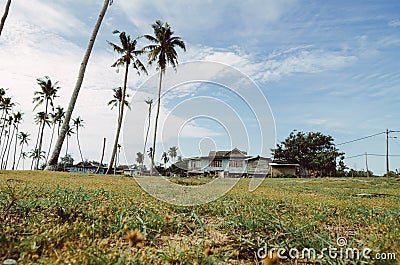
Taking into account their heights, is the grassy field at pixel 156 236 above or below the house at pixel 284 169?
below

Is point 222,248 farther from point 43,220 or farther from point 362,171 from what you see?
point 362,171

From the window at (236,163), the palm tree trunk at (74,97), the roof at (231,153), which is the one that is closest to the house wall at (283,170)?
the window at (236,163)

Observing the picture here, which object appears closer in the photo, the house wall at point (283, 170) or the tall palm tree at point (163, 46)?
the tall palm tree at point (163, 46)

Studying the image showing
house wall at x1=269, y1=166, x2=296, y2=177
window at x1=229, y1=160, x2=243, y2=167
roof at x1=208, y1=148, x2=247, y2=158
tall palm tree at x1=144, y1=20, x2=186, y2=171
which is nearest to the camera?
roof at x1=208, y1=148, x2=247, y2=158

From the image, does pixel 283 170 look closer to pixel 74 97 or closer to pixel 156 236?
pixel 74 97

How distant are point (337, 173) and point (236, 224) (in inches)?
2065

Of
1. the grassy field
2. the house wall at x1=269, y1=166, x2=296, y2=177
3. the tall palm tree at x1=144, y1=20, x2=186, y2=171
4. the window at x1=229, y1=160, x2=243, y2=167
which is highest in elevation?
the tall palm tree at x1=144, y1=20, x2=186, y2=171

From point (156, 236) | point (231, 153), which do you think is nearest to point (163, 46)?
point (231, 153)

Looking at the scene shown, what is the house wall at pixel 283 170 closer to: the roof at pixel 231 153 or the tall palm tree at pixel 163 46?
the roof at pixel 231 153

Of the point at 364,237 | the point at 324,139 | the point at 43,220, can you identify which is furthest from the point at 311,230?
the point at 324,139

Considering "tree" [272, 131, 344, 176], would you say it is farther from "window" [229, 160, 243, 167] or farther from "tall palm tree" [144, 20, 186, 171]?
"tall palm tree" [144, 20, 186, 171]

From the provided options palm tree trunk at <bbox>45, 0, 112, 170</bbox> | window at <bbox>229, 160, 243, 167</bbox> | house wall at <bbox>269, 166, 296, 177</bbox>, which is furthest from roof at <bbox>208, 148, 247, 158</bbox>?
house wall at <bbox>269, 166, 296, 177</bbox>

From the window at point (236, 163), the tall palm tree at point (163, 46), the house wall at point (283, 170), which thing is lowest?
the house wall at point (283, 170)

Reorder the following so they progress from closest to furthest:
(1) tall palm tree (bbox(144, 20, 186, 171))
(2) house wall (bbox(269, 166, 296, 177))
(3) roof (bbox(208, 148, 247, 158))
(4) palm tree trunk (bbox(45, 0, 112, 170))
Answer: (3) roof (bbox(208, 148, 247, 158)), (4) palm tree trunk (bbox(45, 0, 112, 170)), (1) tall palm tree (bbox(144, 20, 186, 171)), (2) house wall (bbox(269, 166, 296, 177))
